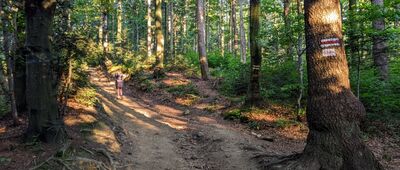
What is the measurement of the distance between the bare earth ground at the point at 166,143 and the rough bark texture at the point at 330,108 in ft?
4.75

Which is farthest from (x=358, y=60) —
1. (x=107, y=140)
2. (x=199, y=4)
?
(x=199, y=4)

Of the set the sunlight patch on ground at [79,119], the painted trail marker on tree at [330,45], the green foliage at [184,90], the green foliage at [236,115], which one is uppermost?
the painted trail marker on tree at [330,45]

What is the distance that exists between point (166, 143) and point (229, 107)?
4.58m

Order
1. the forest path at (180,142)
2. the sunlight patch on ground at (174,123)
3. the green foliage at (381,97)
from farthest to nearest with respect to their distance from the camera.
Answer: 1. the sunlight patch on ground at (174,123)
2. the green foliage at (381,97)
3. the forest path at (180,142)

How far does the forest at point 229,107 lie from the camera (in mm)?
6422

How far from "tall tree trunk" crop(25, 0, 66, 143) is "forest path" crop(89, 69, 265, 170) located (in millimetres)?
1955

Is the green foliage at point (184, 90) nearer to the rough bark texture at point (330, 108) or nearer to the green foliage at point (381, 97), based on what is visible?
the green foliage at point (381, 97)

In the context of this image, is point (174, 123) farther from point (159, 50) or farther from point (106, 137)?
point (159, 50)

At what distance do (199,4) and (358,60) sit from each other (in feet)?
43.0

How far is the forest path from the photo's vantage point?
8.56m

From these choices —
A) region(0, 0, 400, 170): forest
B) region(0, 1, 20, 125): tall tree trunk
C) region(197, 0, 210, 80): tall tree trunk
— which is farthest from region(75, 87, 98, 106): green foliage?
region(197, 0, 210, 80): tall tree trunk

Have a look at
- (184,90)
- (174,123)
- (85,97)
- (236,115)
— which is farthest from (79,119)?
(184,90)

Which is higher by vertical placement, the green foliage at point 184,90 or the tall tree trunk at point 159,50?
the tall tree trunk at point 159,50

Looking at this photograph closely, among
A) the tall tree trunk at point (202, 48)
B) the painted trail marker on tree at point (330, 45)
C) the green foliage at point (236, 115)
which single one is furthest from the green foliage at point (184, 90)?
the painted trail marker on tree at point (330, 45)
